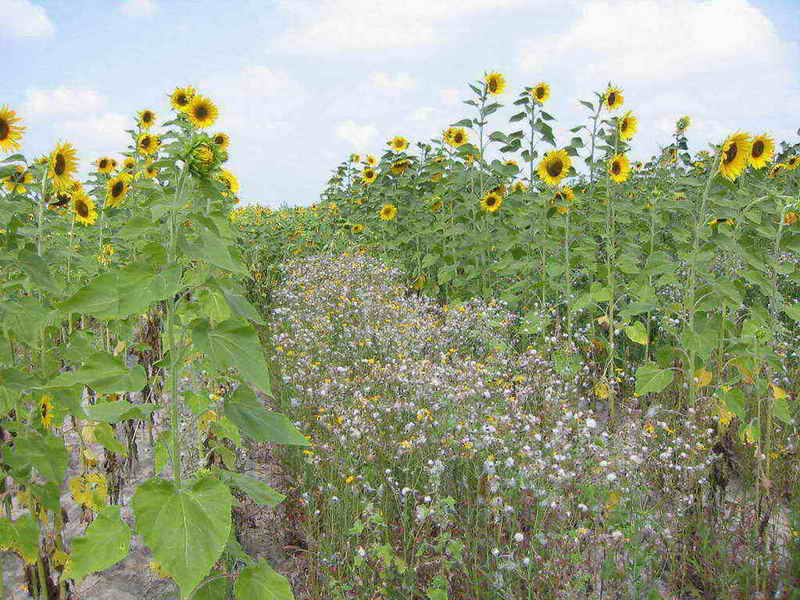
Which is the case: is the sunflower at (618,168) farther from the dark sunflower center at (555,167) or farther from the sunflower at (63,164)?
the sunflower at (63,164)

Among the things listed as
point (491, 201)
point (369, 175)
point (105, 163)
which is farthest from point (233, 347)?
point (369, 175)

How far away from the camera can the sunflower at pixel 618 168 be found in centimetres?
496

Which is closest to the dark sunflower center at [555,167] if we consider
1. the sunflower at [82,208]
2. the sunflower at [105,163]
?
the sunflower at [82,208]

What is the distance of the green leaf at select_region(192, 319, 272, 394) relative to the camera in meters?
1.64

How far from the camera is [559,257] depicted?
5.82m

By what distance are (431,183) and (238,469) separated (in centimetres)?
535

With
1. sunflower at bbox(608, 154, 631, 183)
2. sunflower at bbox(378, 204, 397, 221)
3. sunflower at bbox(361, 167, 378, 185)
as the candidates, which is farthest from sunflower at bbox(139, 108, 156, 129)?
sunflower at bbox(608, 154, 631, 183)

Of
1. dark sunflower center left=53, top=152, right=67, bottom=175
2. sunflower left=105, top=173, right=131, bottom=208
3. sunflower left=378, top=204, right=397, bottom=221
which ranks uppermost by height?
sunflower left=378, top=204, right=397, bottom=221

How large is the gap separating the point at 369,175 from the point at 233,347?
7602 mm

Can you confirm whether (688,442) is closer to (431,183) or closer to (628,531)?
Result: (628,531)

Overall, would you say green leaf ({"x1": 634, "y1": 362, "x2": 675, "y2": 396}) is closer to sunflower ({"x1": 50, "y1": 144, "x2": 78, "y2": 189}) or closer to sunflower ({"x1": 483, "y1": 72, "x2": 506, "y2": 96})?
sunflower ({"x1": 50, "y1": 144, "x2": 78, "y2": 189})

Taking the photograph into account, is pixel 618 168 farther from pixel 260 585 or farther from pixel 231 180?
pixel 260 585

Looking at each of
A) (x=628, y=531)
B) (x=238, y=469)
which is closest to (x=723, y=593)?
(x=628, y=531)

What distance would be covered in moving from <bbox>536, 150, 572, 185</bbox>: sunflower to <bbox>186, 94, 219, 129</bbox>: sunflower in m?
2.82
